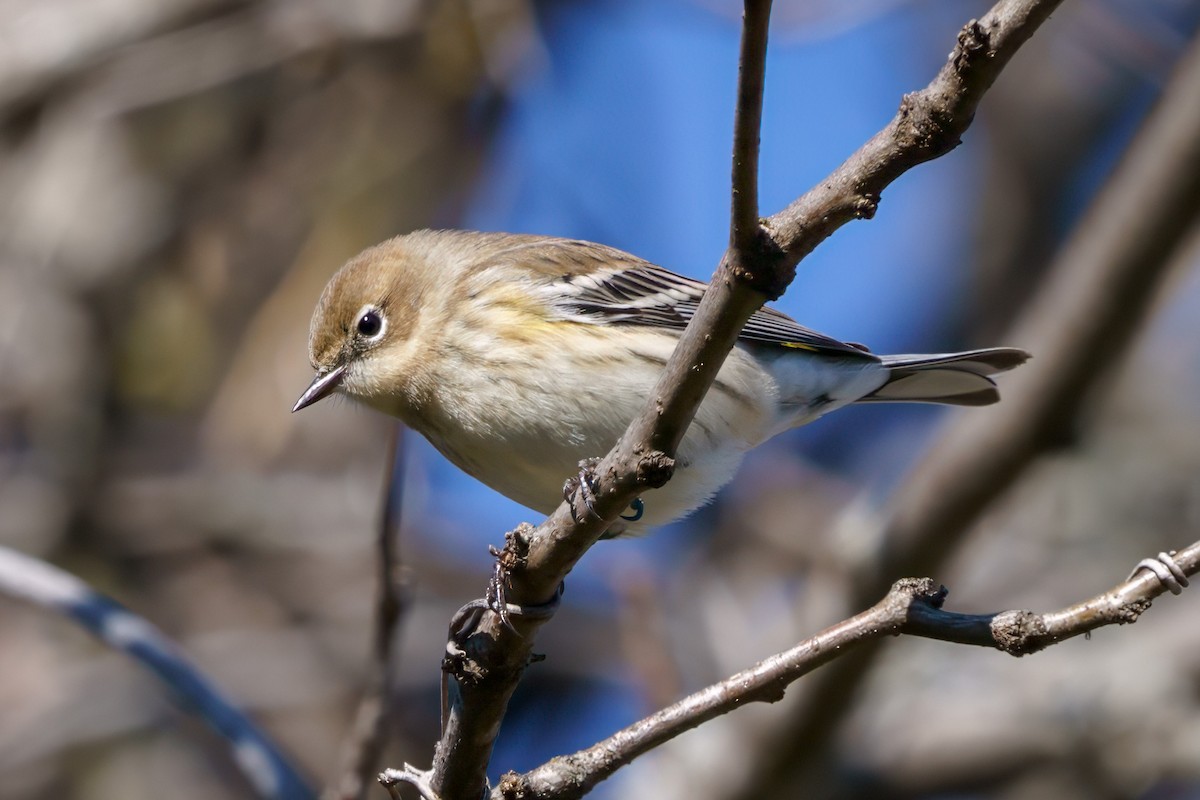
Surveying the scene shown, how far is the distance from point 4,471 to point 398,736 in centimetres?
283

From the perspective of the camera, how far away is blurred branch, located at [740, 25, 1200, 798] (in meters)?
4.41

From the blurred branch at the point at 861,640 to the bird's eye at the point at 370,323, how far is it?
7.40 ft

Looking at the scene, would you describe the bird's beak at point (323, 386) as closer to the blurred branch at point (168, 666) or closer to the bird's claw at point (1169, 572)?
the blurred branch at point (168, 666)

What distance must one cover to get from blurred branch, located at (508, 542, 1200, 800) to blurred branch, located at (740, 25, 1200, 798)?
2460 millimetres

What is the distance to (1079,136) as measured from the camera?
10852mm

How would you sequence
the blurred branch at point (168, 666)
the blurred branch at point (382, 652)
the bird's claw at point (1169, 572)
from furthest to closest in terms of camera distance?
the blurred branch at point (168, 666) < the blurred branch at point (382, 652) < the bird's claw at point (1169, 572)

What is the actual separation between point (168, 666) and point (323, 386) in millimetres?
1221

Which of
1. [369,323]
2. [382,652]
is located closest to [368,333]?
[369,323]

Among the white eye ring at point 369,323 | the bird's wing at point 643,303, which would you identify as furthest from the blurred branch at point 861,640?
the white eye ring at point 369,323

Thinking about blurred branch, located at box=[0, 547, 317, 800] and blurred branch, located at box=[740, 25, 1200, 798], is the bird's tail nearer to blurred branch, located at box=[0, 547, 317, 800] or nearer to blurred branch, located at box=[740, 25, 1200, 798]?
blurred branch, located at box=[740, 25, 1200, 798]

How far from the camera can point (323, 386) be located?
4438 millimetres

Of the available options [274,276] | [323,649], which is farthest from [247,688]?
[274,276]

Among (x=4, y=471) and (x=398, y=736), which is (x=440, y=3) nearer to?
(x=4, y=471)

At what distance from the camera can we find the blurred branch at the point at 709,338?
6.89 feet
